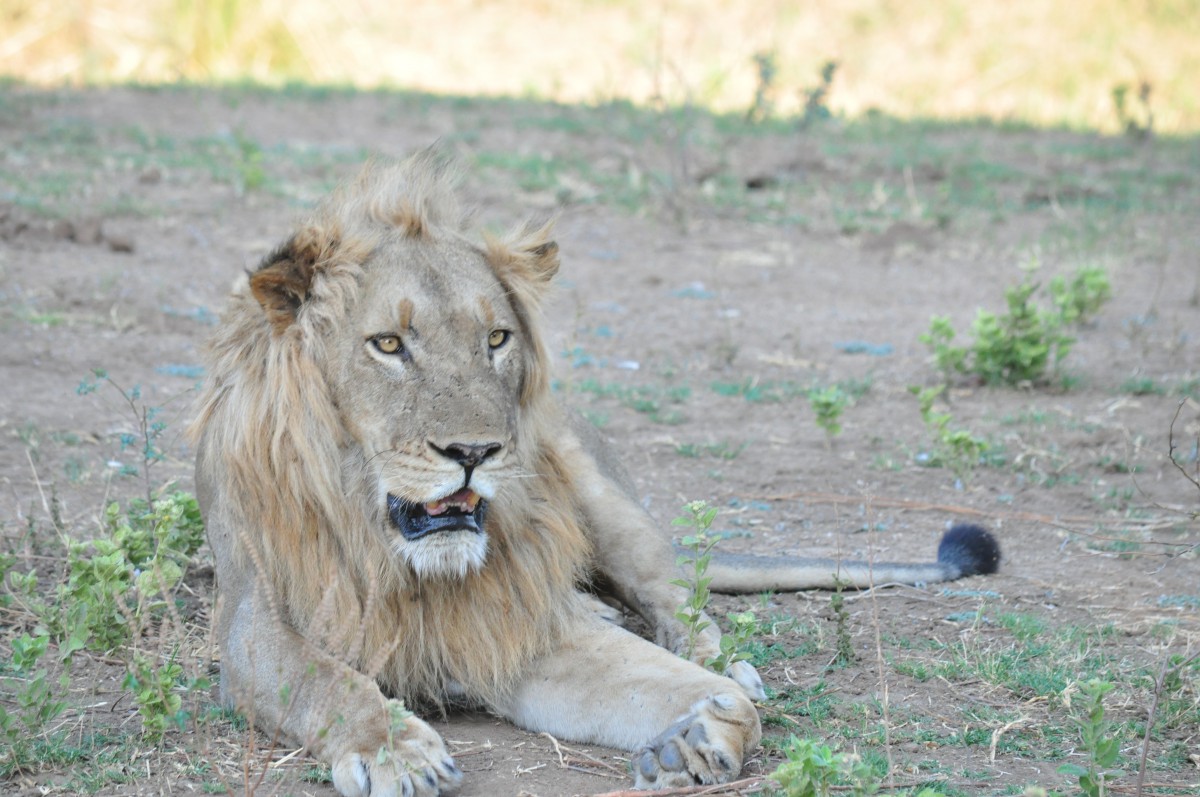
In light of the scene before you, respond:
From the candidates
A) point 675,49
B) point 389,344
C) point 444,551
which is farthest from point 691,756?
point 675,49

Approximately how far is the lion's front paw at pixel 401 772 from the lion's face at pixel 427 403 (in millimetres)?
420

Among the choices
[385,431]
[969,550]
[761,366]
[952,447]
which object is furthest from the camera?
[761,366]

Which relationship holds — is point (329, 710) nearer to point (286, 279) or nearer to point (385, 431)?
point (385, 431)

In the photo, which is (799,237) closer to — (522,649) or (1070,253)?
(1070,253)

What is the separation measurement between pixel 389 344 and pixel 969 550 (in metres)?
1.87

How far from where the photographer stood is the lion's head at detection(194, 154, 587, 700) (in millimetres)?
3035

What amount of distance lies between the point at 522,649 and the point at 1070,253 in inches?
230

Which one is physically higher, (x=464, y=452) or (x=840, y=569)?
(x=464, y=452)

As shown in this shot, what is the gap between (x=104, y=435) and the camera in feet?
16.7

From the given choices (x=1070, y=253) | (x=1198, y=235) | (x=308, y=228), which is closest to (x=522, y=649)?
(x=308, y=228)

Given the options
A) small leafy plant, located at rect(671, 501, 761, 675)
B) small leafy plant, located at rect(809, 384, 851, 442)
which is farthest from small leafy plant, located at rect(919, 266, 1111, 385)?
small leafy plant, located at rect(671, 501, 761, 675)

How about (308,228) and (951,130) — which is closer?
(308,228)

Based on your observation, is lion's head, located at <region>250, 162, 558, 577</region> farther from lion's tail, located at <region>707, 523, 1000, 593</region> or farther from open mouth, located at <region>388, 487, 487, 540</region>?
lion's tail, located at <region>707, 523, 1000, 593</region>

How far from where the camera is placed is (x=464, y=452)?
295cm
